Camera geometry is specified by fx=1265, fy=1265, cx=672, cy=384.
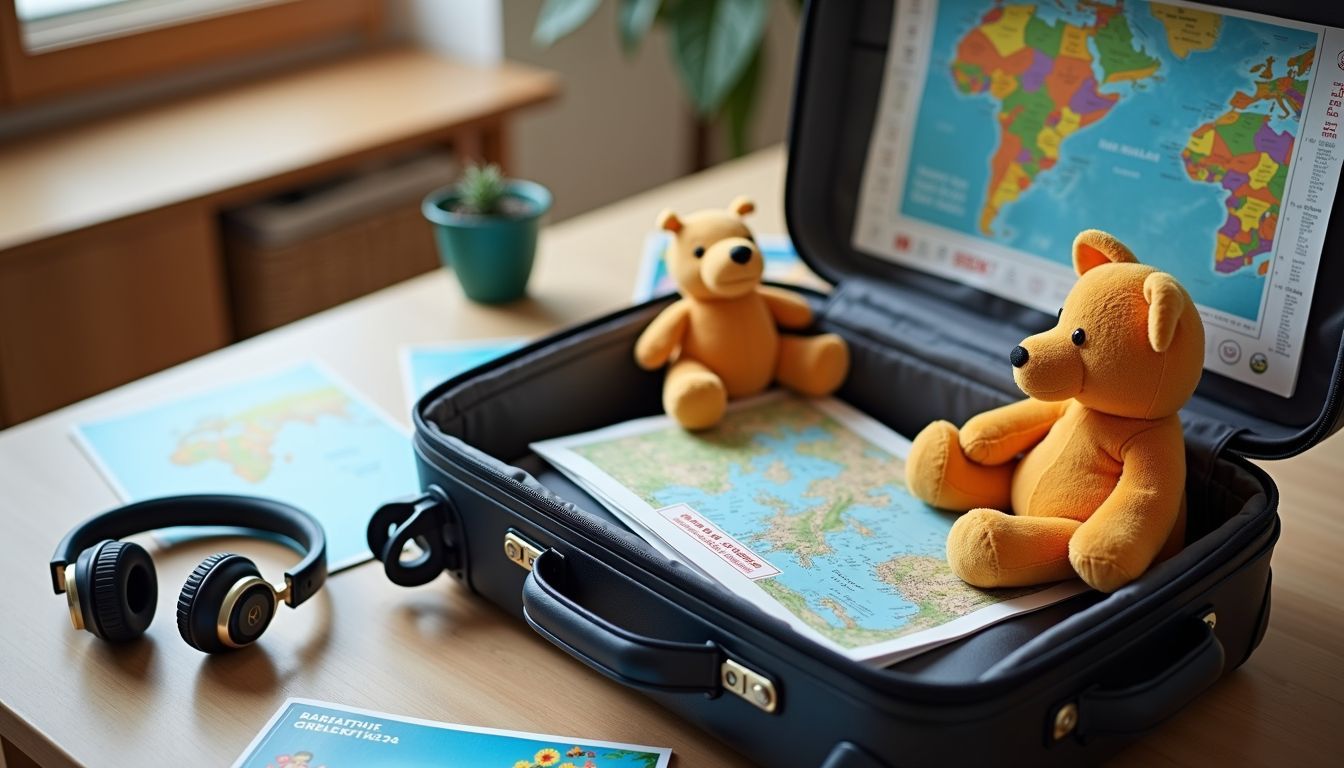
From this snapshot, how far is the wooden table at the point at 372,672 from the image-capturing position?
0.73m

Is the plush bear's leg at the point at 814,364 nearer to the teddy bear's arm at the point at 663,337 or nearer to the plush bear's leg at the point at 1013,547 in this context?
the teddy bear's arm at the point at 663,337

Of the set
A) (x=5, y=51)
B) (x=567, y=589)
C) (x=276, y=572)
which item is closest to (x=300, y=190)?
(x=5, y=51)

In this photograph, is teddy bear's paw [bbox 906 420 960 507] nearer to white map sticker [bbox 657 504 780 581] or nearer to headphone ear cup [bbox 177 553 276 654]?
white map sticker [bbox 657 504 780 581]

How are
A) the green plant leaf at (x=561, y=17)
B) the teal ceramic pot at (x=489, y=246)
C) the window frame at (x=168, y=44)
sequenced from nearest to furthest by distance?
the teal ceramic pot at (x=489, y=246) < the window frame at (x=168, y=44) < the green plant leaf at (x=561, y=17)

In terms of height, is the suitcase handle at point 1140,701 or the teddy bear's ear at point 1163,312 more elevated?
the teddy bear's ear at point 1163,312

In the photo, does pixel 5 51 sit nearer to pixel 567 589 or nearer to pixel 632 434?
pixel 632 434

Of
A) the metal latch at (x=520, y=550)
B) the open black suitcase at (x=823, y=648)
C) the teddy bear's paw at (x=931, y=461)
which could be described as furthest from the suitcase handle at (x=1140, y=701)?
the metal latch at (x=520, y=550)

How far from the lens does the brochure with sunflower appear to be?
71 centimetres

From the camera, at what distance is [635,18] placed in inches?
82.7

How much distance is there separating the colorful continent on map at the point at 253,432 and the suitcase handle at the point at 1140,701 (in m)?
0.65

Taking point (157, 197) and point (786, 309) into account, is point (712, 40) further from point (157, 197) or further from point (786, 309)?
point (786, 309)

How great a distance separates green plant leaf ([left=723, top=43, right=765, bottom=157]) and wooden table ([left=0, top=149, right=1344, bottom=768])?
144 centimetres

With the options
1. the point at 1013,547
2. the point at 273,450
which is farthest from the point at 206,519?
the point at 1013,547

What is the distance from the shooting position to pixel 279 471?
1.01 meters
